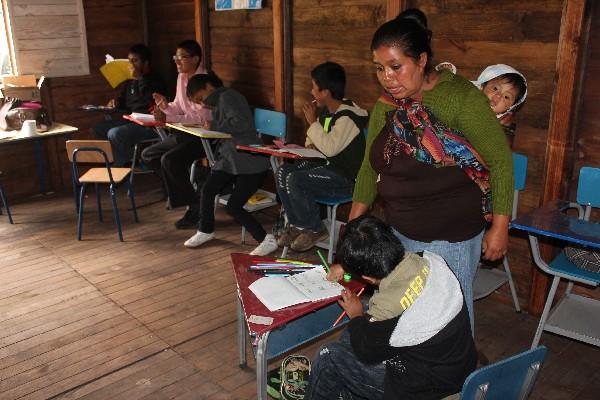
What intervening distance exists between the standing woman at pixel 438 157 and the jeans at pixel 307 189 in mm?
1637

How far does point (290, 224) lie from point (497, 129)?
6.89 ft

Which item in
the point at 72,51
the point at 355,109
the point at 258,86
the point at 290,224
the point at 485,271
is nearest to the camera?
the point at 485,271

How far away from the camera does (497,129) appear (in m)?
1.83

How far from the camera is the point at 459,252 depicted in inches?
76.4

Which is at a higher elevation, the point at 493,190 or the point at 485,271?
the point at 493,190

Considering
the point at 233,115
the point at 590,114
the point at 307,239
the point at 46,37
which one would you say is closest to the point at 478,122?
the point at 590,114

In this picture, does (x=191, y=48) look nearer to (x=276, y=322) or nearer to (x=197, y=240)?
(x=197, y=240)

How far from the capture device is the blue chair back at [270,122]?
434 cm

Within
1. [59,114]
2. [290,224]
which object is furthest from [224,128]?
[59,114]

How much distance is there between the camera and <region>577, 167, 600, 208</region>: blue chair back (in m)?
2.79

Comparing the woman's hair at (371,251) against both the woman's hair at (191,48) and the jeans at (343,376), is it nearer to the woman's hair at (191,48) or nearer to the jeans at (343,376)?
the jeans at (343,376)

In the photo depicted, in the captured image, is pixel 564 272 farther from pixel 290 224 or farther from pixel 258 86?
pixel 258 86

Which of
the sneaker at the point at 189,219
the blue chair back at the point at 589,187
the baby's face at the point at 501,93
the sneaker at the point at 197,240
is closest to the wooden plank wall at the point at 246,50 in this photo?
the sneaker at the point at 189,219

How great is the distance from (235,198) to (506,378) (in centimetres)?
288
